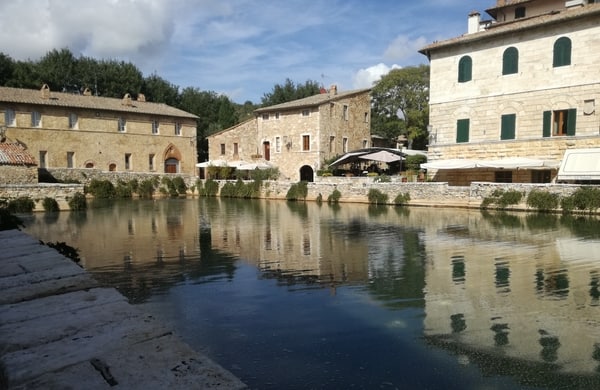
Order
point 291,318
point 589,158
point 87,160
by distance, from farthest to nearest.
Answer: point 87,160, point 589,158, point 291,318

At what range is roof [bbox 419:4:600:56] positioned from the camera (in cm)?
2208

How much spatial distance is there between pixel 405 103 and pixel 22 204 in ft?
119

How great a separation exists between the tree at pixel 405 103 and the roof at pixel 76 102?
1999cm

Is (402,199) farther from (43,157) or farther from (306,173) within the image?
(43,157)

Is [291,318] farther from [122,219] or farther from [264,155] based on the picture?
[264,155]

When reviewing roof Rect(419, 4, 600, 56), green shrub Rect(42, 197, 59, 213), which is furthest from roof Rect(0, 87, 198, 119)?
roof Rect(419, 4, 600, 56)

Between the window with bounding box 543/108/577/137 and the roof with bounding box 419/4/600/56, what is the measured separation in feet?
14.8

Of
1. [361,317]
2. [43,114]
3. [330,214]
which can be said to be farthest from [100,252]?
[43,114]

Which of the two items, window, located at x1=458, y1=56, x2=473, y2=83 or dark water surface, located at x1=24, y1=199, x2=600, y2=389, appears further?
window, located at x1=458, y1=56, x2=473, y2=83

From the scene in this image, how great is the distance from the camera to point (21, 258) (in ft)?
14.8

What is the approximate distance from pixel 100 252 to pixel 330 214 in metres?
11.9

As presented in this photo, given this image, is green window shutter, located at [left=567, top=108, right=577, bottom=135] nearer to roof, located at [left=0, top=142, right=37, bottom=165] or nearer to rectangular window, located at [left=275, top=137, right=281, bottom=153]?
rectangular window, located at [left=275, top=137, right=281, bottom=153]

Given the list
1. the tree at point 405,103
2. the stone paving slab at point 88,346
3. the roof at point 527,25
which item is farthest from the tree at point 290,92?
the stone paving slab at point 88,346

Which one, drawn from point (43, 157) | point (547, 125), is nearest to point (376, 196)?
point (547, 125)
